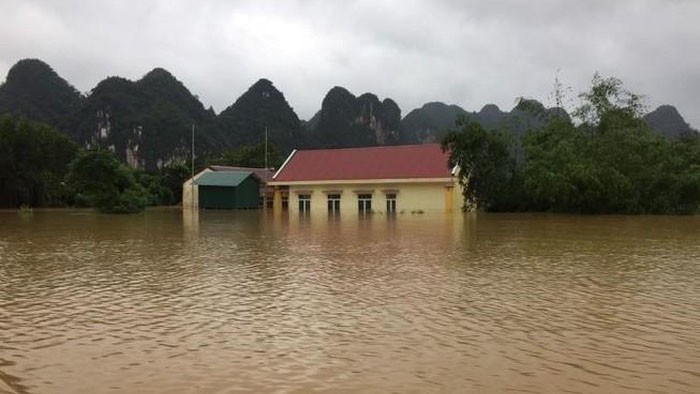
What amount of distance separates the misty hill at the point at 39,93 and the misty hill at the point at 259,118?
781 inches

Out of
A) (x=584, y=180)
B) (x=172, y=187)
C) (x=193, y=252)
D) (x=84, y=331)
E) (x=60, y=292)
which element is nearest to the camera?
(x=84, y=331)

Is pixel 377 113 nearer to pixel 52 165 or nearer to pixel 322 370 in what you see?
pixel 52 165

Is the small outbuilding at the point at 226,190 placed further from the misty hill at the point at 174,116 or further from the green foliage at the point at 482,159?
the misty hill at the point at 174,116

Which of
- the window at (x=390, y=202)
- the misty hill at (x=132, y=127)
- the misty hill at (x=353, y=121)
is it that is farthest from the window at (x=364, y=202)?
the misty hill at (x=353, y=121)

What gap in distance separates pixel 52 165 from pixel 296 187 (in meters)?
17.1

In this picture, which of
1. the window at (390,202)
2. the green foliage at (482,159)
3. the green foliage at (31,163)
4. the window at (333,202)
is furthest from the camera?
the window at (333,202)

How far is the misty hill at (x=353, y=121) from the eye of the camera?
81.7 m

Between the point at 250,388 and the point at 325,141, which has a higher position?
the point at 325,141

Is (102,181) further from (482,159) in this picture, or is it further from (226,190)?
(482,159)

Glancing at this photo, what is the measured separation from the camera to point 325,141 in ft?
272

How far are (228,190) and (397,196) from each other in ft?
48.4

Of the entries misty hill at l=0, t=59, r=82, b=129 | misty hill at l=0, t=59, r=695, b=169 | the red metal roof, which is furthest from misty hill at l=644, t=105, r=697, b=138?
misty hill at l=0, t=59, r=82, b=129

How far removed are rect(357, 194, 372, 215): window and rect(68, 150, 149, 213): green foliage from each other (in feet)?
44.2

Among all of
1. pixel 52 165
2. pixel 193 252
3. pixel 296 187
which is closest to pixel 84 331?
pixel 193 252
